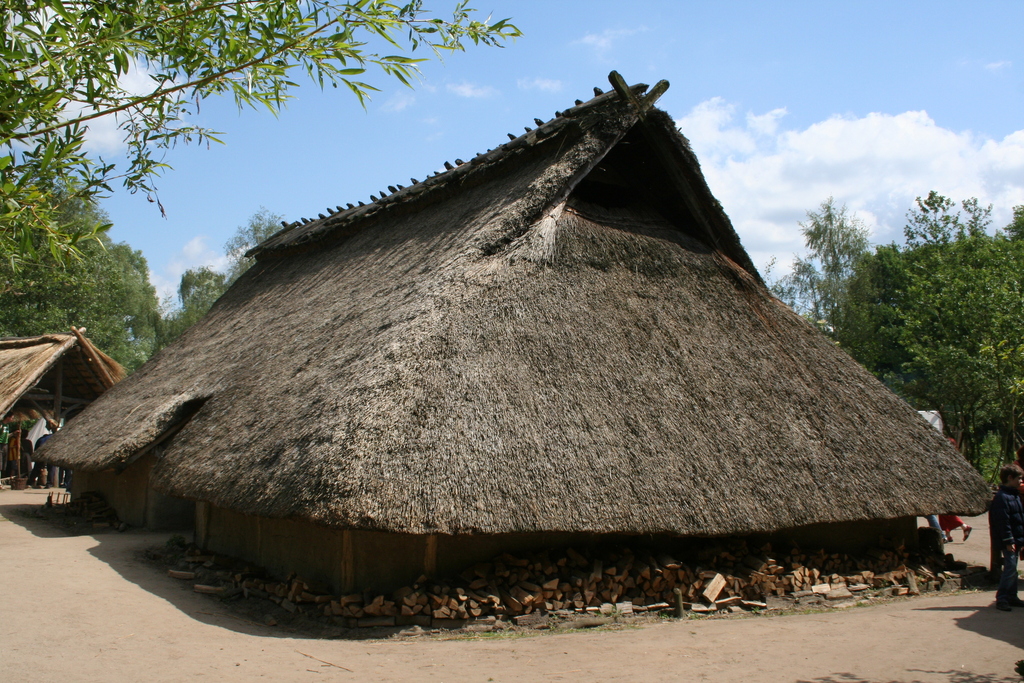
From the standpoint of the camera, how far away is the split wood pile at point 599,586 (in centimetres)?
558

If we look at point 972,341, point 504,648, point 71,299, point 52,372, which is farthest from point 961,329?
point 71,299

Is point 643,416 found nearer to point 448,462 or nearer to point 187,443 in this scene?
point 448,462

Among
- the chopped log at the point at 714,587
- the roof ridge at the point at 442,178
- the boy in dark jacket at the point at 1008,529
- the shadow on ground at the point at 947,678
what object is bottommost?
the shadow on ground at the point at 947,678

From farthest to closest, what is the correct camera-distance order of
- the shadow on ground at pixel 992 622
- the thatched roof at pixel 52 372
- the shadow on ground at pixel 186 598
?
the thatched roof at pixel 52 372 < the shadow on ground at pixel 186 598 < the shadow on ground at pixel 992 622

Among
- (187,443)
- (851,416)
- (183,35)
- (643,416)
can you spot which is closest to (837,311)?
(851,416)

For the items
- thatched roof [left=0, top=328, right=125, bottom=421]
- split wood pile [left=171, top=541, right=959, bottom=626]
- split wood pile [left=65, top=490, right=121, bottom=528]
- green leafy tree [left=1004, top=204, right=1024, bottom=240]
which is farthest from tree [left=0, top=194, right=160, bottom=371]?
green leafy tree [left=1004, top=204, right=1024, bottom=240]

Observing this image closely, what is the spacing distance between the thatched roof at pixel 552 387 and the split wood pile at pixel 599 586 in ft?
2.48

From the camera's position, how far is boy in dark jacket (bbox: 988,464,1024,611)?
6.12 meters

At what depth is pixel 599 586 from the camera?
5977mm

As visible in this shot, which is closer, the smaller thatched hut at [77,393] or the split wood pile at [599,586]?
the split wood pile at [599,586]

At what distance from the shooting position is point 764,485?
6.17 metres

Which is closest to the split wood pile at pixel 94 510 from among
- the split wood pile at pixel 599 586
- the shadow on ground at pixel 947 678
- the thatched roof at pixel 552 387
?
the thatched roof at pixel 552 387

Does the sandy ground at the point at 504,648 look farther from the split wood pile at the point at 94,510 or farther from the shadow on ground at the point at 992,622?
the split wood pile at the point at 94,510

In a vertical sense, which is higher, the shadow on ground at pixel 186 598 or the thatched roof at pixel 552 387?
the thatched roof at pixel 552 387
